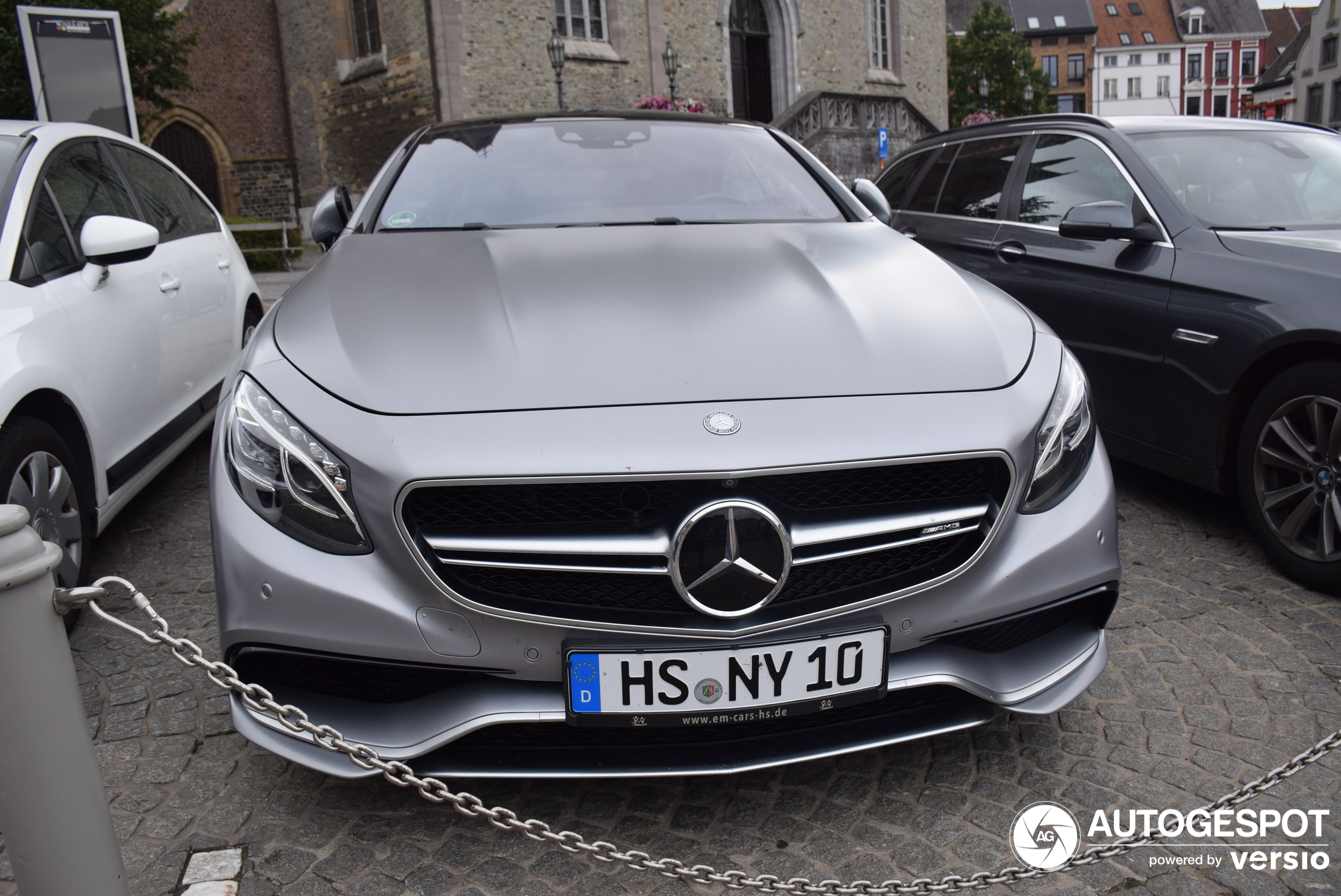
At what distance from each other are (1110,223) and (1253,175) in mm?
822

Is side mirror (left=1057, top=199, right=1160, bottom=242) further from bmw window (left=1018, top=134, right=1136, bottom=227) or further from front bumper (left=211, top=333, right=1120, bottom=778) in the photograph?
front bumper (left=211, top=333, right=1120, bottom=778)

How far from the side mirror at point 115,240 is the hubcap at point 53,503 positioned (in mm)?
767

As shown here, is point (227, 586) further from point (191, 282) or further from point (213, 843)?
point (191, 282)

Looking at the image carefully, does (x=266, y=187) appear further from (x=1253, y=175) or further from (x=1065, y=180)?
(x=1253, y=175)

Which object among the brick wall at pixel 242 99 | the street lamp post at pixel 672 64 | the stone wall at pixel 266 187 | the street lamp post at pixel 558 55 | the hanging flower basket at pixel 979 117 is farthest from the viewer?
the hanging flower basket at pixel 979 117

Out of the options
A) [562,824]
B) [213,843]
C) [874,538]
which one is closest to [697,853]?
[562,824]

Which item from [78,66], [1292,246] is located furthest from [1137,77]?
[1292,246]

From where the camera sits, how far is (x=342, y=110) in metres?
22.1

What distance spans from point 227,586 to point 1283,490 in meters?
3.09

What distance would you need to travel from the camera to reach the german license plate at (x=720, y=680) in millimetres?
A: 1756

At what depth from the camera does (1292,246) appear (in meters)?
3.22

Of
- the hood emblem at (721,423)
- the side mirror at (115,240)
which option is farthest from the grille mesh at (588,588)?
the side mirror at (115,240)

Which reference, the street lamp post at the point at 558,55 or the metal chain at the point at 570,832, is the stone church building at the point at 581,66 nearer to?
the street lamp post at the point at 558,55

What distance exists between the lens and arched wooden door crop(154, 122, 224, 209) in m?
24.9
